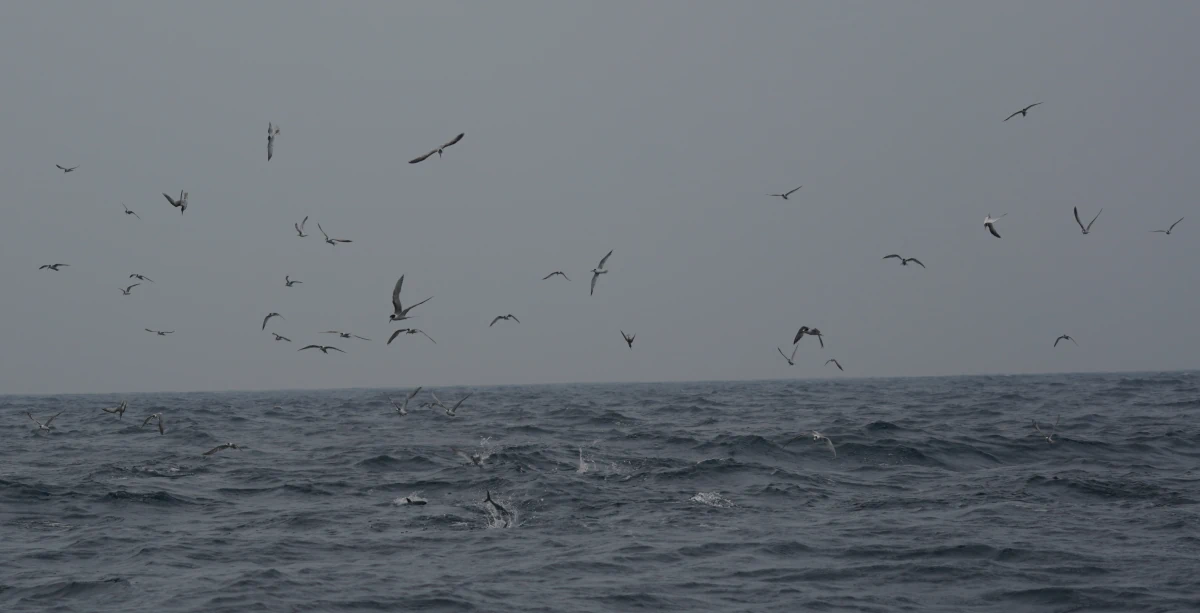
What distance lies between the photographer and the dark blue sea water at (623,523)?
1475 centimetres

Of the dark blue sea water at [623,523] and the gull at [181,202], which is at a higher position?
the gull at [181,202]

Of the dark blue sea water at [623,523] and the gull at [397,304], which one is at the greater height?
the gull at [397,304]

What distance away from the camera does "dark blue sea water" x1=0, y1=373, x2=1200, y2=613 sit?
14.8 metres

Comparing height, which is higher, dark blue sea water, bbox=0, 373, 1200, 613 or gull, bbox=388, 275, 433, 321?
gull, bbox=388, 275, 433, 321

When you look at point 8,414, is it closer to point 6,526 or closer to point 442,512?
point 6,526

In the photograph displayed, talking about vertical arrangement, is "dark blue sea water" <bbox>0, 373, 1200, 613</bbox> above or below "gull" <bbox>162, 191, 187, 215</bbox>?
below

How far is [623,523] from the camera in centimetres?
1962

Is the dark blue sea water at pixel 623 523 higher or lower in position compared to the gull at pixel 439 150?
lower

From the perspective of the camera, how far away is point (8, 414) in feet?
201

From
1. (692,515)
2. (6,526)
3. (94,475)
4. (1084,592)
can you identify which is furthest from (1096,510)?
(94,475)

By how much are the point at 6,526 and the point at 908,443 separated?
76.3 feet

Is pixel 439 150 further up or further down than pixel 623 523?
further up

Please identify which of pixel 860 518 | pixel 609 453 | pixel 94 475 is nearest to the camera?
pixel 860 518

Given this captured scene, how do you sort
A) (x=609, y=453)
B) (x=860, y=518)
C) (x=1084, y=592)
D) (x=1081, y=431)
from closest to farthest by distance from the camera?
(x=1084, y=592)
(x=860, y=518)
(x=609, y=453)
(x=1081, y=431)
